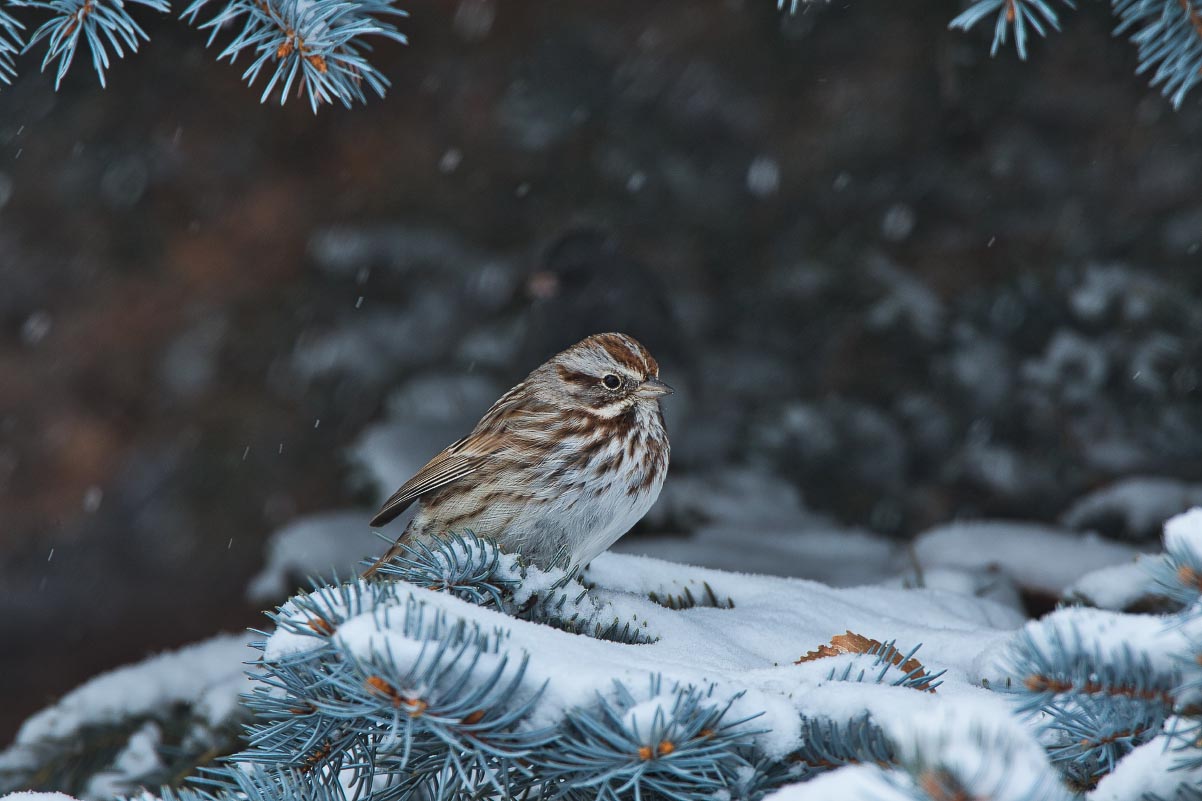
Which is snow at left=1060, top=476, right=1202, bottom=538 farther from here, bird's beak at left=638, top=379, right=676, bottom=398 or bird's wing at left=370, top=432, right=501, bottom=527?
bird's wing at left=370, top=432, right=501, bottom=527

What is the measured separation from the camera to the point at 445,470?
2.96 meters

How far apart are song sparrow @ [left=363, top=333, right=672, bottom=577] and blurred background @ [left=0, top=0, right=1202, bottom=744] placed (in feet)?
3.59

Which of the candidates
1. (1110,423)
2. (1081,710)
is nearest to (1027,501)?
(1110,423)

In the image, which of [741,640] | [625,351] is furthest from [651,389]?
[741,640]

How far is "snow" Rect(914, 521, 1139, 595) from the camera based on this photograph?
3.46m

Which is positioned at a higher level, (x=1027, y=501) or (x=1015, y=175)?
(x=1015, y=175)

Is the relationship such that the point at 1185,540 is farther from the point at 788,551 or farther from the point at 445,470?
the point at 788,551

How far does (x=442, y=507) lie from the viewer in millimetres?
2977

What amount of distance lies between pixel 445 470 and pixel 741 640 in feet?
3.68

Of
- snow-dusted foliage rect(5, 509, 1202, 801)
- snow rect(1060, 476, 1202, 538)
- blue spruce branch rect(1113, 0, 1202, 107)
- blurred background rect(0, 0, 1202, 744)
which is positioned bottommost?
snow-dusted foliage rect(5, 509, 1202, 801)

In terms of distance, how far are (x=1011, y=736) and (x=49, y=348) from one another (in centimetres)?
583

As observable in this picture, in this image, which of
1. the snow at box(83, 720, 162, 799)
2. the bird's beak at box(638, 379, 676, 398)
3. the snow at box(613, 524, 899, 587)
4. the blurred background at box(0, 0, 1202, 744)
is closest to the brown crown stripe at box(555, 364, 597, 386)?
the bird's beak at box(638, 379, 676, 398)

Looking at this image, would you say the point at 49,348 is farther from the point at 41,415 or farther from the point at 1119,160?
the point at 1119,160

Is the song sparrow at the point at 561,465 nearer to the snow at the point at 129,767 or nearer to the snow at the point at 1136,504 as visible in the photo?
the snow at the point at 129,767
